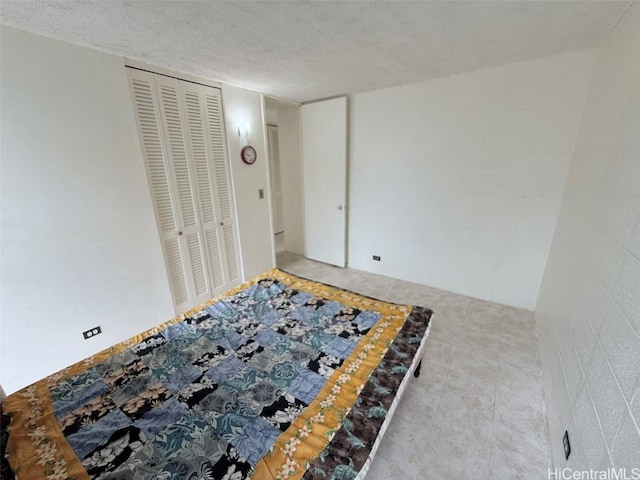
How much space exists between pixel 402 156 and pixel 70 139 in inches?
118

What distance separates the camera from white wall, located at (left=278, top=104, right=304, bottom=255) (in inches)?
151

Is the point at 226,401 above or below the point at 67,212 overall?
below

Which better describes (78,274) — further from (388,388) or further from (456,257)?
(456,257)

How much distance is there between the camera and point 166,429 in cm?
105

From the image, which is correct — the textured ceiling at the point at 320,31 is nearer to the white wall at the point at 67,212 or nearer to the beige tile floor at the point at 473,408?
the white wall at the point at 67,212

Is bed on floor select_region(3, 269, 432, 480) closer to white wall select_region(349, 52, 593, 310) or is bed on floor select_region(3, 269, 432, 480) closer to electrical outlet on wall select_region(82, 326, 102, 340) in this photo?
electrical outlet on wall select_region(82, 326, 102, 340)

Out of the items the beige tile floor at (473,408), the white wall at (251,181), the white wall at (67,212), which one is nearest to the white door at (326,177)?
the white wall at (251,181)

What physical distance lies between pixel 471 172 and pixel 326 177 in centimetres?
177

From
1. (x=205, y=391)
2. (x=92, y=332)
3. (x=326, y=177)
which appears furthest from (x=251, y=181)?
(x=205, y=391)

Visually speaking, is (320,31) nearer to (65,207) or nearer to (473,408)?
(65,207)

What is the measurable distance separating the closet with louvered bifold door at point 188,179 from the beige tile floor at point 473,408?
2.23 m

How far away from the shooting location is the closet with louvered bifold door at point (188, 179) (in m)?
2.21

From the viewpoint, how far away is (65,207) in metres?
1.81

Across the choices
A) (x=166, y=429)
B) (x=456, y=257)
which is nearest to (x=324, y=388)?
(x=166, y=429)
